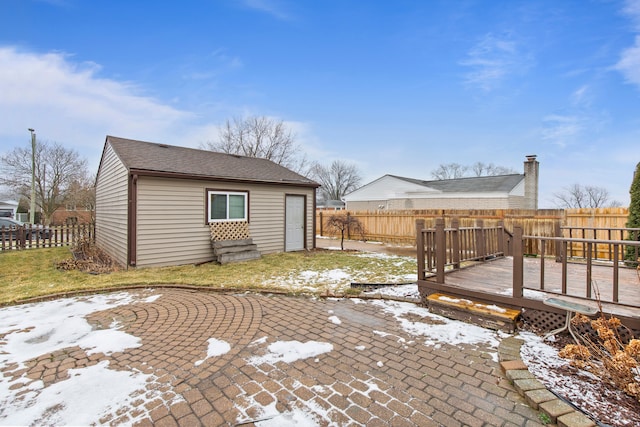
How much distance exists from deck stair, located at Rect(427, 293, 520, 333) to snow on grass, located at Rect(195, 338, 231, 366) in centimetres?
284

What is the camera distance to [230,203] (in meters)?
9.16

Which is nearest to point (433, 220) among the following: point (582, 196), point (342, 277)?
point (342, 277)

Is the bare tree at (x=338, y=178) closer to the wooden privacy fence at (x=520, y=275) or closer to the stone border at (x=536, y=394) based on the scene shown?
the wooden privacy fence at (x=520, y=275)

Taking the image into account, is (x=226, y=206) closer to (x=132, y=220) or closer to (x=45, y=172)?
(x=132, y=220)

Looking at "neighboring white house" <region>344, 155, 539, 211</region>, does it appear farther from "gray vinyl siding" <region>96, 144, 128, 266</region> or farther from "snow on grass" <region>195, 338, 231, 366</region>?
"snow on grass" <region>195, 338, 231, 366</region>

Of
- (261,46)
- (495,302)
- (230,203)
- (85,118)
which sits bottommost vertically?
(495,302)

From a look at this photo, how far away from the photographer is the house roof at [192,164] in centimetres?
791

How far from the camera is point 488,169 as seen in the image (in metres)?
46.5

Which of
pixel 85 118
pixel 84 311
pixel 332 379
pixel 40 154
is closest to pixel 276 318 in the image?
pixel 332 379

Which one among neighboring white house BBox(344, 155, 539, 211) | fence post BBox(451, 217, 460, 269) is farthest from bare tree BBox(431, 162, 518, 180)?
fence post BBox(451, 217, 460, 269)

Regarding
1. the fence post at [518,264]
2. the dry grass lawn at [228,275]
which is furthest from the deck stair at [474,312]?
the dry grass lawn at [228,275]

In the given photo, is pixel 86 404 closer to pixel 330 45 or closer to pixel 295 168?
pixel 330 45

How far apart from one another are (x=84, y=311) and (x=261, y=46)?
1124 cm

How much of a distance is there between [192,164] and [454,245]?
7.75 metres
